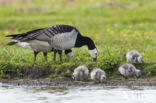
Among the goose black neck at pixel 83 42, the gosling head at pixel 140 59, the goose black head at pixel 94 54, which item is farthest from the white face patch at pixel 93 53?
the gosling head at pixel 140 59

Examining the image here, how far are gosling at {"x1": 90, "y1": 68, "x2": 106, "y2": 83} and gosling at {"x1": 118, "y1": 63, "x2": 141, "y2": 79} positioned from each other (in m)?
0.51

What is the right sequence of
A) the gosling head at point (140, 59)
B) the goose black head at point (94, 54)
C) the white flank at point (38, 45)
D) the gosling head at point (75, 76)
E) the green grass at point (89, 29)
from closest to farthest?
Answer: 1. the gosling head at point (75, 76)
2. the gosling head at point (140, 59)
3. the green grass at point (89, 29)
4. the white flank at point (38, 45)
5. the goose black head at point (94, 54)

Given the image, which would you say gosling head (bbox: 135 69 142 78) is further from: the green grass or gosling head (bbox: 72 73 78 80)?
gosling head (bbox: 72 73 78 80)

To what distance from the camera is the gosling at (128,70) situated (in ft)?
32.5

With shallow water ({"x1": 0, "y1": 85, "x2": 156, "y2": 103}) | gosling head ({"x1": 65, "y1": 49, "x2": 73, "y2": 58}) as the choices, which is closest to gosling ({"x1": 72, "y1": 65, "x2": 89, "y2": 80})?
shallow water ({"x1": 0, "y1": 85, "x2": 156, "y2": 103})

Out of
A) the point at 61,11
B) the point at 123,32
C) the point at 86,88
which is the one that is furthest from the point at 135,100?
the point at 61,11

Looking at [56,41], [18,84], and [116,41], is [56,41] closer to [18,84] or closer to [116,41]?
[18,84]

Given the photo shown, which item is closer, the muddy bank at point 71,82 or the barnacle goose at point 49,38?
the muddy bank at point 71,82

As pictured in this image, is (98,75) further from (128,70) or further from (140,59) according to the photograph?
(140,59)

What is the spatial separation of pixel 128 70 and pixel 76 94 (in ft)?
5.80

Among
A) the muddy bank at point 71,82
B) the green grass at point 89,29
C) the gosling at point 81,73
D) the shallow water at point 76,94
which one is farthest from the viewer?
the green grass at point 89,29

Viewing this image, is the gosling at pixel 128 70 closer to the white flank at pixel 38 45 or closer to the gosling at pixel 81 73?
the gosling at pixel 81 73

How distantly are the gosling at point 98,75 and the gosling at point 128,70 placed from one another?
511mm

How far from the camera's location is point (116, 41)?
51.0ft
